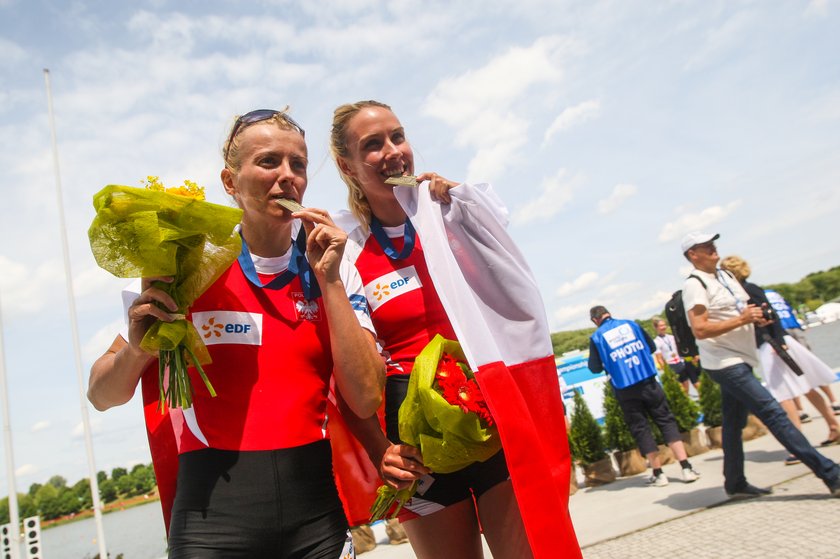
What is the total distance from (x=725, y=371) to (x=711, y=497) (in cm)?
132

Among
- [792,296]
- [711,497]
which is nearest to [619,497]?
[711,497]

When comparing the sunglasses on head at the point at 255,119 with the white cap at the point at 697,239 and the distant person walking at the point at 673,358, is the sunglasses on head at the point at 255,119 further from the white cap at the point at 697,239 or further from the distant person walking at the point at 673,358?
the distant person walking at the point at 673,358

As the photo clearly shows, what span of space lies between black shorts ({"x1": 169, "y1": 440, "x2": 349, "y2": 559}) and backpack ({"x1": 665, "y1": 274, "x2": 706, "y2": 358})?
477cm

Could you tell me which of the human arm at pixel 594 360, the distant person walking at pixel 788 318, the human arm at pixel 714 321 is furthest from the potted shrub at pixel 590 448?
the human arm at pixel 714 321

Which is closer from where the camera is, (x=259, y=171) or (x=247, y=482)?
(x=247, y=482)

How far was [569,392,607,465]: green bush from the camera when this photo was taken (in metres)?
7.68

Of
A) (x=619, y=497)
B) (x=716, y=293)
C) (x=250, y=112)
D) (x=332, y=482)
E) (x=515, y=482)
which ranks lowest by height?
(x=619, y=497)

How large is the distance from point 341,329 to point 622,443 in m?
6.91

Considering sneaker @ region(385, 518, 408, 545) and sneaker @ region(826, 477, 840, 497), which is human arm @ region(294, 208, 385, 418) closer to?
sneaker @ region(826, 477, 840, 497)

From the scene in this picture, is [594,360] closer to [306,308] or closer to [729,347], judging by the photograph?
[729,347]

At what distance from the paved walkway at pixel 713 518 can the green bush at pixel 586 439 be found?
1.90ft

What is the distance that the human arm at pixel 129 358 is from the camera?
5.59ft

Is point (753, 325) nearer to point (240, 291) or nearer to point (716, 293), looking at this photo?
point (716, 293)

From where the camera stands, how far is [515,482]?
1892 millimetres
